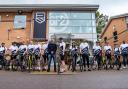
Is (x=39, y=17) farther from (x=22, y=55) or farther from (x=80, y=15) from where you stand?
(x=22, y=55)

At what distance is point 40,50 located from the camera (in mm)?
21438

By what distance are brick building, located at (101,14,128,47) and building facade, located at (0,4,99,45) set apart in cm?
405

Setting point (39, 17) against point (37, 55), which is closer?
point (37, 55)

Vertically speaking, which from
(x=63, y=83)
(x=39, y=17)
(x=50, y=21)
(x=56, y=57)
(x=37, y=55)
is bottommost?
(x=63, y=83)

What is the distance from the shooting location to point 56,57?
66.4 ft

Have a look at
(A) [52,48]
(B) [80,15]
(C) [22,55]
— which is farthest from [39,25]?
(A) [52,48]

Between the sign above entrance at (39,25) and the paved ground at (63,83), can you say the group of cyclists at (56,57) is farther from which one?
the sign above entrance at (39,25)

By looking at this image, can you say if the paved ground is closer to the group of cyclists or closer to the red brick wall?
the group of cyclists

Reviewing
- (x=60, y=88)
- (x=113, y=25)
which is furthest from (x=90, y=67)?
(x=113, y=25)

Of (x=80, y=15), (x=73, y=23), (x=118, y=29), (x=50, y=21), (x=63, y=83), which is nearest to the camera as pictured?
(x=63, y=83)

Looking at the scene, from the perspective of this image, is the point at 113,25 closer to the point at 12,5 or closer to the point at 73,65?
the point at 12,5

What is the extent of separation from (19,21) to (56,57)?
78.0ft

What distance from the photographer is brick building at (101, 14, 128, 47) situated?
46.0 m

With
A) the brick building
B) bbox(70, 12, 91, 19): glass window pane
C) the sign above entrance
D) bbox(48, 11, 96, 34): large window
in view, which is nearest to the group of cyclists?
the sign above entrance
